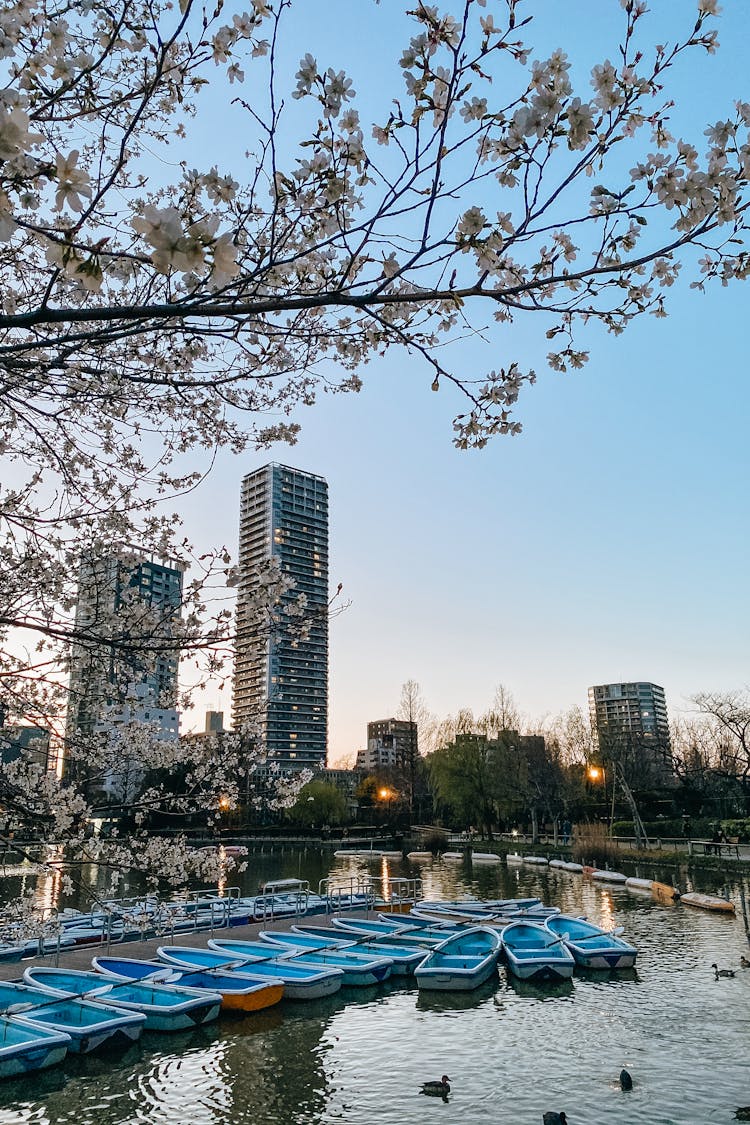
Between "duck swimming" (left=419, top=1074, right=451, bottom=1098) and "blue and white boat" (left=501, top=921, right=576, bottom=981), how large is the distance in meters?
6.28

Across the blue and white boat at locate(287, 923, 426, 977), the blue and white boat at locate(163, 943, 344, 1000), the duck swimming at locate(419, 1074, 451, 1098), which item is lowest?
the duck swimming at locate(419, 1074, 451, 1098)

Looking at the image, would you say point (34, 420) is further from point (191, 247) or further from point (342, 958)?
point (342, 958)

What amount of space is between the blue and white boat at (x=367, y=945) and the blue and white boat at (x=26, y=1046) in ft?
25.9

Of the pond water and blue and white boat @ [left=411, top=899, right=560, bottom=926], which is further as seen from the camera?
blue and white boat @ [left=411, top=899, right=560, bottom=926]

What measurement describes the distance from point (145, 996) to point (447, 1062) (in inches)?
243

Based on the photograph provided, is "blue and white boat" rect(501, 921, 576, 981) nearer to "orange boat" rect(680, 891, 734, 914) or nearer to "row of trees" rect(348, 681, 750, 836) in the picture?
"orange boat" rect(680, 891, 734, 914)

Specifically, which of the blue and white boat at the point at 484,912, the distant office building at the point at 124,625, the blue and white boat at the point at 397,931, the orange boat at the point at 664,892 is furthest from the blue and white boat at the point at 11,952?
the orange boat at the point at 664,892

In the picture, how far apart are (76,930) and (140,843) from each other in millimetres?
16197

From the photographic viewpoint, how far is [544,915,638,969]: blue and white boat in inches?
686

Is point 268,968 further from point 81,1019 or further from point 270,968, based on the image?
point 81,1019

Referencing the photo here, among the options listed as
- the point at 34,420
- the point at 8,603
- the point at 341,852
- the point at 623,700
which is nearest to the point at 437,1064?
the point at 8,603

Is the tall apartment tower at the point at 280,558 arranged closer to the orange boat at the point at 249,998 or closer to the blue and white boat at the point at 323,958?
the orange boat at the point at 249,998

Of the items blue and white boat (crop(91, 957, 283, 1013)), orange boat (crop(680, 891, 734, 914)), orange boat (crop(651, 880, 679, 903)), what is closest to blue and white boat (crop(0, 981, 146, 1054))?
blue and white boat (crop(91, 957, 283, 1013))

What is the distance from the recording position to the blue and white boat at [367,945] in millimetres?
17594
